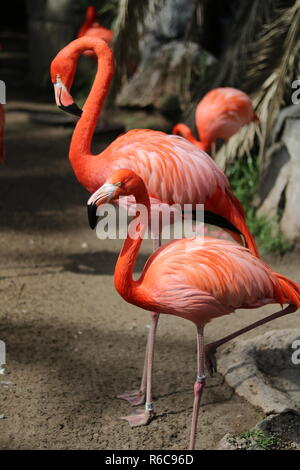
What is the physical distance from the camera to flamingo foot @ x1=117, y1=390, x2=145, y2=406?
3.51m

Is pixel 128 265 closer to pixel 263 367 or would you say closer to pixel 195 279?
pixel 195 279

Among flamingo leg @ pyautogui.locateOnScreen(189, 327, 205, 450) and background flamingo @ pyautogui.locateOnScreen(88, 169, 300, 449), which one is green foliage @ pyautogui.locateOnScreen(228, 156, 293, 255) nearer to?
background flamingo @ pyautogui.locateOnScreen(88, 169, 300, 449)

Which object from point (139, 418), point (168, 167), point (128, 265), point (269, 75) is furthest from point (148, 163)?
point (269, 75)

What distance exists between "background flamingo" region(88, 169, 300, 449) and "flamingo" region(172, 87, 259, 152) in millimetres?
2634

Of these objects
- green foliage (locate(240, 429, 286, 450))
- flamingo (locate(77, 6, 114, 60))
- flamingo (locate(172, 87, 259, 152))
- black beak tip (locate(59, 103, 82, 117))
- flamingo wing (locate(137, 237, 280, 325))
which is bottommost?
green foliage (locate(240, 429, 286, 450))

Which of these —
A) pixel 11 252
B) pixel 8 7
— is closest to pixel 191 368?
pixel 11 252

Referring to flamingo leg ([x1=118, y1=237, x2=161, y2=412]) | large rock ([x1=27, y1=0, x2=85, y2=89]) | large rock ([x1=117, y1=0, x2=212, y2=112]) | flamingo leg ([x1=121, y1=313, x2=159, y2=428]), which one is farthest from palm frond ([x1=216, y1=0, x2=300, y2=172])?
large rock ([x1=27, y1=0, x2=85, y2=89])

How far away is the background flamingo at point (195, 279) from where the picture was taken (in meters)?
2.89

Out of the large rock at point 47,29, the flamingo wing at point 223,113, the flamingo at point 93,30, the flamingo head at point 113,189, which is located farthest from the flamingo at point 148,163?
the large rock at point 47,29

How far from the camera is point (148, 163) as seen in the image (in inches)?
141

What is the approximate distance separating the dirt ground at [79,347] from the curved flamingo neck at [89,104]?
1053mm

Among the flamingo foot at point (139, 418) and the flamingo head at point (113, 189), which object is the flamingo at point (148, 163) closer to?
the flamingo foot at point (139, 418)

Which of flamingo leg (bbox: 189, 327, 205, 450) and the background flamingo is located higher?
the background flamingo

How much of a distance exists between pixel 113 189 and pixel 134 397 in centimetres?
125
